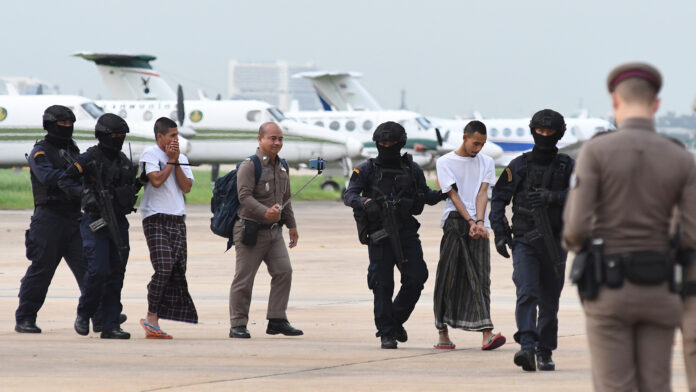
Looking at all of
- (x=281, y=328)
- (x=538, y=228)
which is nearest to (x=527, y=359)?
(x=538, y=228)

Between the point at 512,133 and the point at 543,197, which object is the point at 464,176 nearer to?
the point at 543,197

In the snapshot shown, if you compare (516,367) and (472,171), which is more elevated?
(472,171)

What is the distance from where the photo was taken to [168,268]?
36.4 feet

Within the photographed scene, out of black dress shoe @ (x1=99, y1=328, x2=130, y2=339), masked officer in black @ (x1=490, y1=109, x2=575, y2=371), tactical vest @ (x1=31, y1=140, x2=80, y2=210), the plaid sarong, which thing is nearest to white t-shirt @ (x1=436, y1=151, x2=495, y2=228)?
masked officer in black @ (x1=490, y1=109, x2=575, y2=371)

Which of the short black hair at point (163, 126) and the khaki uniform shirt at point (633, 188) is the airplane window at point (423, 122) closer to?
the short black hair at point (163, 126)

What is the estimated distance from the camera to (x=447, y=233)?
10.6m

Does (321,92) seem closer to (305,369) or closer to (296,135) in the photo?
(296,135)

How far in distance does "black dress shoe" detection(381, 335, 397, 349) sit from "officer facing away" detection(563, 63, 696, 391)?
496cm

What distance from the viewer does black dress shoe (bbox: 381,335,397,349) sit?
410 inches

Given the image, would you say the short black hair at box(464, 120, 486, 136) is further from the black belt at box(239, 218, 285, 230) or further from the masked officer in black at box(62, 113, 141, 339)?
the masked officer in black at box(62, 113, 141, 339)

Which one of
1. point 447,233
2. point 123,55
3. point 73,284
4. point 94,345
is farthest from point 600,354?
point 123,55

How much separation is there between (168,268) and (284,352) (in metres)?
1.52

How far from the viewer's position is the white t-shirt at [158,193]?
11.1 metres

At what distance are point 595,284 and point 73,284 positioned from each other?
38.6ft
